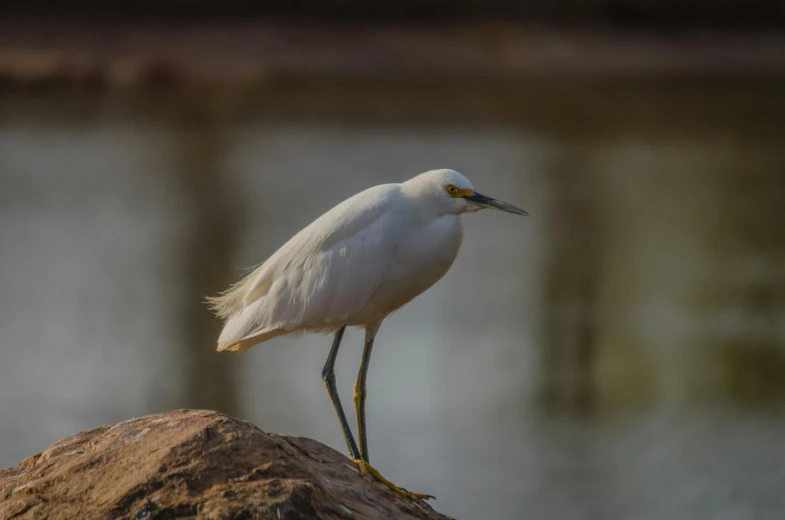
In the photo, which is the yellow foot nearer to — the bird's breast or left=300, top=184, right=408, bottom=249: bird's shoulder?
the bird's breast

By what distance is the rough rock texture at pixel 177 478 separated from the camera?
100 inches

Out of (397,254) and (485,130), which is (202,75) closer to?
(485,130)

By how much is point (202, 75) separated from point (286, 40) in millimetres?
1623

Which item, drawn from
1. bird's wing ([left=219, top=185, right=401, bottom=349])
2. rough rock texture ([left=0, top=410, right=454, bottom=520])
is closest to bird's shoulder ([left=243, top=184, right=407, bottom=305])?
bird's wing ([left=219, top=185, right=401, bottom=349])

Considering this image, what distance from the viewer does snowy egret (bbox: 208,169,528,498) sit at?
11.4 feet

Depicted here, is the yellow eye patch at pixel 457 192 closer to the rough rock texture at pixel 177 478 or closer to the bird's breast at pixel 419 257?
the bird's breast at pixel 419 257

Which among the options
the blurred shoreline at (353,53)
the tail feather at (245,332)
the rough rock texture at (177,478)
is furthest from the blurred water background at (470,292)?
the rough rock texture at (177,478)

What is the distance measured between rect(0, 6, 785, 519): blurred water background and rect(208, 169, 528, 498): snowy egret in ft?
9.08

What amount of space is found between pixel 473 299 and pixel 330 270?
5.72 m

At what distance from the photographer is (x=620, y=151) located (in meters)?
15.2

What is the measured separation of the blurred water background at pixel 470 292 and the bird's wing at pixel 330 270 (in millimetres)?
2806

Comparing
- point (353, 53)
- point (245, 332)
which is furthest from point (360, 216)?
point (353, 53)

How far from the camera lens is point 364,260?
139 inches

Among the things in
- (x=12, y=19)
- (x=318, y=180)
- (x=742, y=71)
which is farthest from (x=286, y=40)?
(x=742, y=71)
